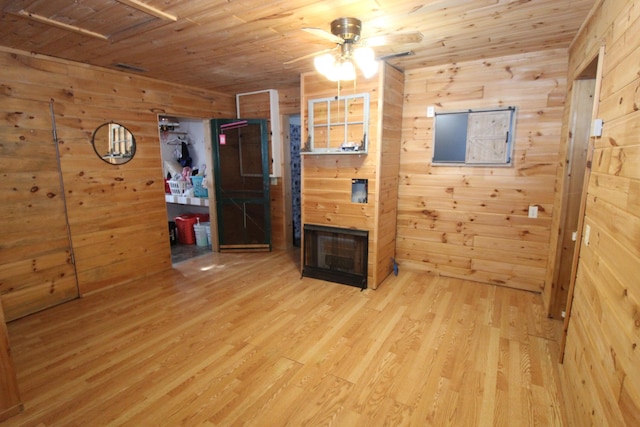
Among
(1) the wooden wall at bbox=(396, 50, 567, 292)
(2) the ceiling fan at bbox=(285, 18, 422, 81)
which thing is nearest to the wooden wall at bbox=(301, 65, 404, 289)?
(1) the wooden wall at bbox=(396, 50, 567, 292)

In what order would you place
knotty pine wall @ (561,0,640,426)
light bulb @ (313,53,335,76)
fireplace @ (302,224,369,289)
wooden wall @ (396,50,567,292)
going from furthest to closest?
fireplace @ (302,224,369,289) → wooden wall @ (396,50,567,292) → light bulb @ (313,53,335,76) → knotty pine wall @ (561,0,640,426)

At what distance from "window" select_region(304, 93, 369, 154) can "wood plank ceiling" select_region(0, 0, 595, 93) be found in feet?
1.64

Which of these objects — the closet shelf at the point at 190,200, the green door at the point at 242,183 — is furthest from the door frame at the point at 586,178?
the closet shelf at the point at 190,200

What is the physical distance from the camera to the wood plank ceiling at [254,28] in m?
2.11

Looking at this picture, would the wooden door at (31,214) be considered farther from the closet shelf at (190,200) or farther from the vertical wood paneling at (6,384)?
the closet shelf at (190,200)

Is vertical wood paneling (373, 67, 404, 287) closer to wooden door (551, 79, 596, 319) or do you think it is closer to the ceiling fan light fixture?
the ceiling fan light fixture

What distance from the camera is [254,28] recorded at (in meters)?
2.46

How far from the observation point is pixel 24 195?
3.01 meters

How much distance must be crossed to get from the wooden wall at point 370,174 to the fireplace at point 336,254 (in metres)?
0.08

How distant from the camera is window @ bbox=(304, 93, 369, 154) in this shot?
3.35 m

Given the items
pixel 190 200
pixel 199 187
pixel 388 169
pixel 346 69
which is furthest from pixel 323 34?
pixel 190 200

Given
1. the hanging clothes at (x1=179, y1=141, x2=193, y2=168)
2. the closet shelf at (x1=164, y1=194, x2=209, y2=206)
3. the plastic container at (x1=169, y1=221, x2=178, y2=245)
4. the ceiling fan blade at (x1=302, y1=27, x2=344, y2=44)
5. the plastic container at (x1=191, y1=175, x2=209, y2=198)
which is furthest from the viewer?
the hanging clothes at (x1=179, y1=141, x2=193, y2=168)

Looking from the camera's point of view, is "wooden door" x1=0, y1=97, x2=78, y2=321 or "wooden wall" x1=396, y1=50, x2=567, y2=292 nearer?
"wooden door" x1=0, y1=97, x2=78, y2=321

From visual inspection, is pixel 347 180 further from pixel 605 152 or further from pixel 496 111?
pixel 605 152
